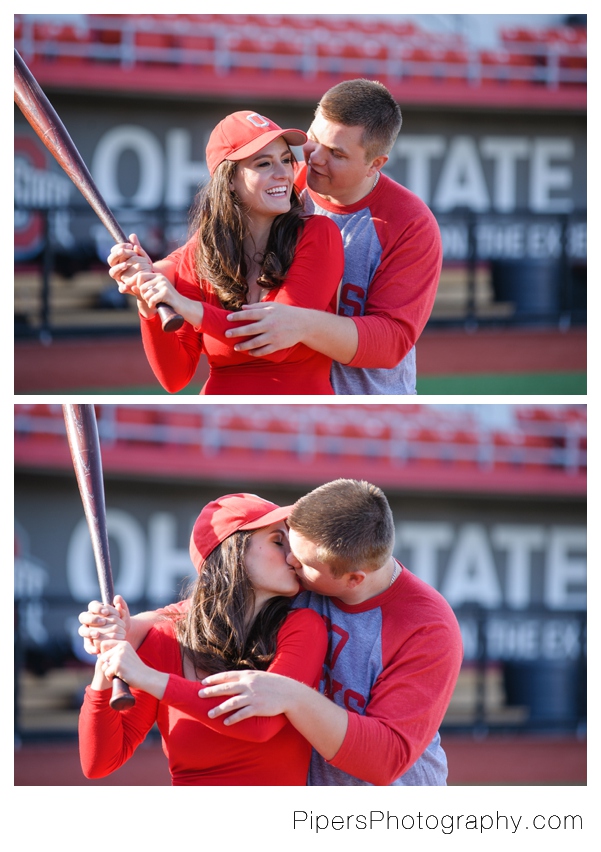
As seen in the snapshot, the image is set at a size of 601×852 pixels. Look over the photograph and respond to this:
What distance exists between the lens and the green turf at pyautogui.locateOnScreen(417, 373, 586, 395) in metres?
4.45

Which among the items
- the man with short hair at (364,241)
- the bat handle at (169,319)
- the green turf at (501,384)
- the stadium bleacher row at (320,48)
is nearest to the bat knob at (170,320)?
the bat handle at (169,319)

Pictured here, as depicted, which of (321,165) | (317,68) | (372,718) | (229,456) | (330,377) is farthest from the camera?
(317,68)

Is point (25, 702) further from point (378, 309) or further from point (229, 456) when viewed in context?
point (378, 309)

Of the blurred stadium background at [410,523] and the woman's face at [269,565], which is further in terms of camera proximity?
the blurred stadium background at [410,523]

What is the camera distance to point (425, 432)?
14.0ft

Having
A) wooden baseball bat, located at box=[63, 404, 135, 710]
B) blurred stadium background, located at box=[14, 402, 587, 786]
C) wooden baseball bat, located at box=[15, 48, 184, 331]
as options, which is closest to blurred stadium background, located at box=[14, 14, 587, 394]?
blurred stadium background, located at box=[14, 402, 587, 786]

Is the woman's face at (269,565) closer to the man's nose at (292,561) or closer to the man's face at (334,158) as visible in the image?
the man's nose at (292,561)

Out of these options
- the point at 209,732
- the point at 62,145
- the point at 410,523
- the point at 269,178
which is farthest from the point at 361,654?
the point at 410,523

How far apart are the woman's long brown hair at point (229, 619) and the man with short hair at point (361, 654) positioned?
0.24 feet

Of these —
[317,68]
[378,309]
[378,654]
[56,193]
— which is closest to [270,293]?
[378,309]

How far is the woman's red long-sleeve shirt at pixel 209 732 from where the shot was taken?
4.53 ft

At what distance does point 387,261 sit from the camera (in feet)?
5.05

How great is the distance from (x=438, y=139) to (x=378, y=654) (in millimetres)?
4282

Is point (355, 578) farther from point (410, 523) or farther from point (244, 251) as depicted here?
point (410, 523)
